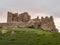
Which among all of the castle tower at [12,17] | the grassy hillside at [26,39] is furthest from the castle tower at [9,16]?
the grassy hillside at [26,39]

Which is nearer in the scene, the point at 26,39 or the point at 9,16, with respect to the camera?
the point at 26,39

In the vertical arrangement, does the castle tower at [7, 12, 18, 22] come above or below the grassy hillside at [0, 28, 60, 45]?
above

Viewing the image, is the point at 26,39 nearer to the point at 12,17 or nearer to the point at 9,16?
the point at 9,16

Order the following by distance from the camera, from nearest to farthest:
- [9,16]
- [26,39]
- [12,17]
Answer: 1. [26,39]
2. [9,16]
3. [12,17]

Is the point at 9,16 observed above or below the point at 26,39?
above

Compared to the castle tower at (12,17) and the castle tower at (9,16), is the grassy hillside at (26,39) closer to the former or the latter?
the castle tower at (9,16)

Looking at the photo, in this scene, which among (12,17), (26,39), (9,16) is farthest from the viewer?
(12,17)

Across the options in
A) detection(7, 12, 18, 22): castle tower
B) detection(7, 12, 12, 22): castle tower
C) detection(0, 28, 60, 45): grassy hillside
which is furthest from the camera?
detection(7, 12, 18, 22): castle tower

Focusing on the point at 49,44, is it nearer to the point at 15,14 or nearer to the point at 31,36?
the point at 31,36

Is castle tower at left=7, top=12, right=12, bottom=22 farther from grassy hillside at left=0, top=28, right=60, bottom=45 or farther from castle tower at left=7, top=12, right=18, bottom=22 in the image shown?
grassy hillside at left=0, top=28, right=60, bottom=45

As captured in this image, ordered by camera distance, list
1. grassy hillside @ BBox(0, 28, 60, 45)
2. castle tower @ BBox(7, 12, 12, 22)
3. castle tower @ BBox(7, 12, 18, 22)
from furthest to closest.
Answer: castle tower @ BBox(7, 12, 18, 22) < castle tower @ BBox(7, 12, 12, 22) < grassy hillside @ BBox(0, 28, 60, 45)

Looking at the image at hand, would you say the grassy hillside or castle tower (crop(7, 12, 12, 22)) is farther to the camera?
castle tower (crop(7, 12, 12, 22))

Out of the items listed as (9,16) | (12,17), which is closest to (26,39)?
(9,16)

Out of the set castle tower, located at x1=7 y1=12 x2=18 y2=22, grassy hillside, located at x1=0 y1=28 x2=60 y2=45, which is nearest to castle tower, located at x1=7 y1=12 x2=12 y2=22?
castle tower, located at x1=7 y1=12 x2=18 y2=22
